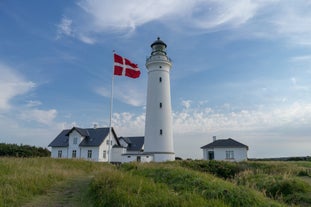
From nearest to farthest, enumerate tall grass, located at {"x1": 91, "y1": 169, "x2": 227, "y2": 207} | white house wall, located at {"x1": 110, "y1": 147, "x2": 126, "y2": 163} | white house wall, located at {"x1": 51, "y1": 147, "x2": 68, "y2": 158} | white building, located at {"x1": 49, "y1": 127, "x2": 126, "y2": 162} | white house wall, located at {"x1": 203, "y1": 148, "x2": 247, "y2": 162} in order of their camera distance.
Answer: tall grass, located at {"x1": 91, "y1": 169, "x2": 227, "y2": 207} < white house wall, located at {"x1": 203, "y1": 148, "x2": 247, "y2": 162} < white building, located at {"x1": 49, "y1": 127, "x2": 126, "y2": 162} < white house wall, located at {"x1": 110, "y1": 147, "x2": 126, "y2": 163} < white house wall, located at {"x1": 51, "y1": 147, "x2": 68, "y2": 158}

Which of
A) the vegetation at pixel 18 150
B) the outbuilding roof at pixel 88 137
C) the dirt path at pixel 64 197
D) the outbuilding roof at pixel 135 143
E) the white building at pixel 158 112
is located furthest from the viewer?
the outbuilding roof at pixel 135 143

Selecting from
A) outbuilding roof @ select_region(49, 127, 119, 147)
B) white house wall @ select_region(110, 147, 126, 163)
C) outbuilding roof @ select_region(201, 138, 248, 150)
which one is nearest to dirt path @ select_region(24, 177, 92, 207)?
outbuilding roof @ select_region(49, 127, 119, 147)

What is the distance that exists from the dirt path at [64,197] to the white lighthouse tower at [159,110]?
17900 mm

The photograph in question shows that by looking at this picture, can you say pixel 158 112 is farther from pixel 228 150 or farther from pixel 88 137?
pixel 88 137

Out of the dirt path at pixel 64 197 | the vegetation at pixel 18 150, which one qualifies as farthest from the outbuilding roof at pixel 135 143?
the dirt path at pixel 64 197

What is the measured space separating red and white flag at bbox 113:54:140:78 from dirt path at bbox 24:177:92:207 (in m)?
10.8

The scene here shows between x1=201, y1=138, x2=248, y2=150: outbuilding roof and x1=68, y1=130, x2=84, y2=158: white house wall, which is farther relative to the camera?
x1=68, y1=130, x2=84, y2=158: white house wall

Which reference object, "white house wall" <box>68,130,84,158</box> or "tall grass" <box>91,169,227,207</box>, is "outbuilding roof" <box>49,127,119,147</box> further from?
"tall grass" <box>91,169,227,207</box>

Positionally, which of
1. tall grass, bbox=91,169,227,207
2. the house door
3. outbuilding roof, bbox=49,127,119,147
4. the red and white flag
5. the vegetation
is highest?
the red and white flag

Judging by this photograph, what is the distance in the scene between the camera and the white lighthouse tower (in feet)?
88.3

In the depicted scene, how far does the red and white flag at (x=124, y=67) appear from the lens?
1880 centimetres

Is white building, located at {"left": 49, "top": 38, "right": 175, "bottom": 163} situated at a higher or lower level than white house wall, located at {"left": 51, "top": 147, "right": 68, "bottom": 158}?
higher

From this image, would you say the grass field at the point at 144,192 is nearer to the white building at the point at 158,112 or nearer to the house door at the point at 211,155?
the white building at the point at 158,112

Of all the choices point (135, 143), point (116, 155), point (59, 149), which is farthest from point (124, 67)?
point (135, 143)
